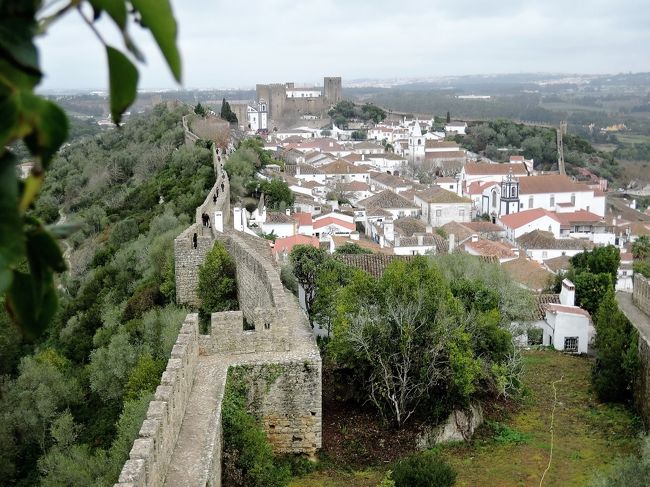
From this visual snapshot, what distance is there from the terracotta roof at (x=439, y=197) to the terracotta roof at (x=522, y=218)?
392cm

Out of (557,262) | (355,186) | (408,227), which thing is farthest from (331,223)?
(355,186)

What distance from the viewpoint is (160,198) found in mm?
25281

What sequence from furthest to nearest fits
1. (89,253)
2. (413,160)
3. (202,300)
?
(413,160) → (89,253) → (202,300)

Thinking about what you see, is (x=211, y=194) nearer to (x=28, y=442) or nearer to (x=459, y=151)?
(x=28, y=442)

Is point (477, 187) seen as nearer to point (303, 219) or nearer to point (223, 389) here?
point (303, 219)

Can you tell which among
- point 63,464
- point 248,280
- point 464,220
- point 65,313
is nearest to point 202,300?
point 248,280

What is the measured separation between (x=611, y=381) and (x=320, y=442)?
6.09 metres

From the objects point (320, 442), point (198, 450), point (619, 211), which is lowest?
point (619, 211)

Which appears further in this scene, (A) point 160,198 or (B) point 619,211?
(B) point 619,211

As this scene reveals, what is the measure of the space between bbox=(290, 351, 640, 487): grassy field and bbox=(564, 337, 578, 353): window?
2773mm

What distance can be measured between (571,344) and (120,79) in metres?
16.7

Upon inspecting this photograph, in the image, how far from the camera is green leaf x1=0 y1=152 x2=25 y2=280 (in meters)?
0.72

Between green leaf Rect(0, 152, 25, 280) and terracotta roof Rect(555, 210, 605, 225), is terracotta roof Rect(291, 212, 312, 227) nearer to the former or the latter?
terracotta roof Rect(555, 210, 605, 225)

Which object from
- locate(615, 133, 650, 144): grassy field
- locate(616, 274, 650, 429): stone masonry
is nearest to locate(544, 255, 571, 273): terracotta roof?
locate(616, 274, 650, 429): stone masonry
